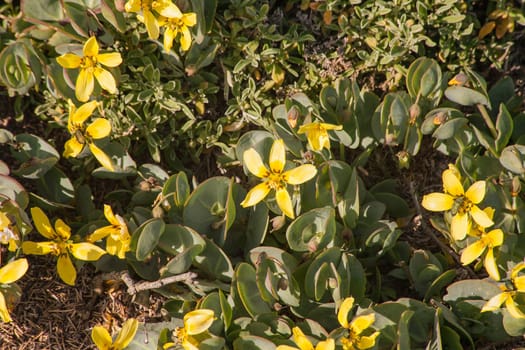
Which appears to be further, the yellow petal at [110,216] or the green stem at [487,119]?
the green stem at [487,119]

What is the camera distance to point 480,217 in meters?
2.31

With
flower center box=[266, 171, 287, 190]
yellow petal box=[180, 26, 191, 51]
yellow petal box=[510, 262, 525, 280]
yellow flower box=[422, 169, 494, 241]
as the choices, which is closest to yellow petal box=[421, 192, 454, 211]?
yellow flower box=[422, 169, 494, 241]

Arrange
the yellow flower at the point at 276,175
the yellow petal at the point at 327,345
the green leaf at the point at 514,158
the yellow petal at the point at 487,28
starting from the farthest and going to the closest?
the yellow petal at the point at 487,28, the green leaf at the point at 514,158, the yellow flower at the point at 276,175, the yellow petal at the point at 327,345

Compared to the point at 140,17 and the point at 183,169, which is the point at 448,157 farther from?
the point at 140,17

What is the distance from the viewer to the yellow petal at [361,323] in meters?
2.17

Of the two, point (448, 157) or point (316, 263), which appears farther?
point (448, 157)

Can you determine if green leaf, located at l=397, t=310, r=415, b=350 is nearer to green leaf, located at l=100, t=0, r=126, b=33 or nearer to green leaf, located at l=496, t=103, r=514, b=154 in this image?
green leaf, located at l=496, t=103, r=514, b=154

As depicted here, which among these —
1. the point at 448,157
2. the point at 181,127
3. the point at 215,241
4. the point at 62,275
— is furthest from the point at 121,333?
the point at 448,157

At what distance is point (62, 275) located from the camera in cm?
235

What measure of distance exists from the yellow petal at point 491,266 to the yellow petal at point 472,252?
0.03m

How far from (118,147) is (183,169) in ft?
0.99

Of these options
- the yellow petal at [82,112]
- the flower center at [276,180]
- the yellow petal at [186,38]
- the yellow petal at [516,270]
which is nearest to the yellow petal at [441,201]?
the yellow petal at [516,270]

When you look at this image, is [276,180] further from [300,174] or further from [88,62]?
[88,62]

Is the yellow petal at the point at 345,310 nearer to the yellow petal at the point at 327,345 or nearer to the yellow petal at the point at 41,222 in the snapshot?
the yellow petal at the point at 327,345
